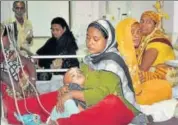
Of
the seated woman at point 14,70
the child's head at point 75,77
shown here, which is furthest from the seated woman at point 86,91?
the seated woman at point 14,70

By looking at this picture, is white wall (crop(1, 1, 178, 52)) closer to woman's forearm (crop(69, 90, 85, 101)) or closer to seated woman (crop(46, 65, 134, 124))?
seated woman (crop(46, 65, 134, 124))

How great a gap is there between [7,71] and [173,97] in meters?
1.12

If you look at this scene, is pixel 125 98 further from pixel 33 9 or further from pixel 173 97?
pixel 33 9

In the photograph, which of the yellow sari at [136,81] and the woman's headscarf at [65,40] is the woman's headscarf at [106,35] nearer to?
the yellow sari at [136,81]

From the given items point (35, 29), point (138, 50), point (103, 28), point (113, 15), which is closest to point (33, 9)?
point (35, 29)

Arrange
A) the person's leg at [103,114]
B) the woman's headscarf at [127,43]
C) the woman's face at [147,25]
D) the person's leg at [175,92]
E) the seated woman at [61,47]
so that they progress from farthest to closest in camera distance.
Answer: the seated woman at [61,47] < the woman's face at [147,25] < the person's leg at [175,92] < the woman's headscarf at [127,43] < the person's leg at [103,114]

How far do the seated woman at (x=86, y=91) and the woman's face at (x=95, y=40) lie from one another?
12cm

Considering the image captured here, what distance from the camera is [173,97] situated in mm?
2373

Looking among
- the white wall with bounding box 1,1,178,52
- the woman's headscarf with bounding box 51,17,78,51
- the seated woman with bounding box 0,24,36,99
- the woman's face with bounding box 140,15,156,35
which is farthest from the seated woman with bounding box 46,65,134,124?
the white wall with bounding box 1,1,178,52

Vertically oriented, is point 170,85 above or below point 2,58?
below

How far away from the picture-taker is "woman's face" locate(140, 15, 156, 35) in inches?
104

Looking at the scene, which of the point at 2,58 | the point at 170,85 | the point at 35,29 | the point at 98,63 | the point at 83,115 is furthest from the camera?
the point at 35,29

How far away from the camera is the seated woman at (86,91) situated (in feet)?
5.51

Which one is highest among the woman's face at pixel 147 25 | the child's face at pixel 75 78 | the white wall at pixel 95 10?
the white wall at pixel 95 10
